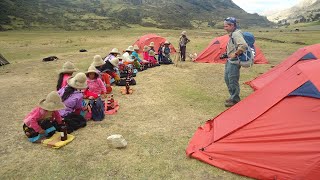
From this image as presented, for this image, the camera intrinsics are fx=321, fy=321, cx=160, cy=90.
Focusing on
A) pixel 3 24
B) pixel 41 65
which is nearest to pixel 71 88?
pixel 41 65

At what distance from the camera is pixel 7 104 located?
10984mm

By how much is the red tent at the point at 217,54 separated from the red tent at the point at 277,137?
1224 centimetres

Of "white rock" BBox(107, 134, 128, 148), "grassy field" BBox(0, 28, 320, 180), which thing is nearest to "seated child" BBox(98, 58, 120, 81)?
"grassy field" BBox(0, 28, 320, 180)

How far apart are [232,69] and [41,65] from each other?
13699 millimetres

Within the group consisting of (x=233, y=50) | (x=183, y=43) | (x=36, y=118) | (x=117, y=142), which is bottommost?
(x=117, y=142)

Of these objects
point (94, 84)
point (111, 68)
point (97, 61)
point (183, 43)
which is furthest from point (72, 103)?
point (183, 43)

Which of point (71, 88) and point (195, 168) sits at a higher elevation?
point (71, 88)

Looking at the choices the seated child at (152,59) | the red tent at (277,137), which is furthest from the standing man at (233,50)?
the seated child at (152,59)

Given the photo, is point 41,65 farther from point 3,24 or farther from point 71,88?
point 3,24

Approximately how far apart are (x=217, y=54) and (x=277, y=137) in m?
13.8

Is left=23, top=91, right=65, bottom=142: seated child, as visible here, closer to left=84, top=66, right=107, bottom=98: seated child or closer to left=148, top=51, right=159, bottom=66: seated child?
left=84, top=66, right=107, bottom=98: seated child

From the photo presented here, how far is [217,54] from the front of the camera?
19344 mm

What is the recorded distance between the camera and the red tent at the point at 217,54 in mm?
19047

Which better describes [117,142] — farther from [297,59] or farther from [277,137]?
[297,59]
